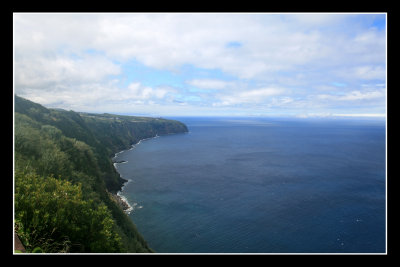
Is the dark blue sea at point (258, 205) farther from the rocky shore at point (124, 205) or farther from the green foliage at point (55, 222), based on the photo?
the green foliage at point (55, 222)

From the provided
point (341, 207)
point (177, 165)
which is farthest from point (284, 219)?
point (177, 165)

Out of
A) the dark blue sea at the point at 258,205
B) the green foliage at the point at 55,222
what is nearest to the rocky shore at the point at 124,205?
the dark blue sea at the point at 258,205

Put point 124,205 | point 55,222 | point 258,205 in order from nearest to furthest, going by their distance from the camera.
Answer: point 55,222 < point 124,205 < point 258,205

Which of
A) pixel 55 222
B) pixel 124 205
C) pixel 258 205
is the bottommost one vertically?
pixel 258 205

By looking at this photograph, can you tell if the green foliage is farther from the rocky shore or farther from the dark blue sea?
the rocky shore

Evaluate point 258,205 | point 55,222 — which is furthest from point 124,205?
point 55,222

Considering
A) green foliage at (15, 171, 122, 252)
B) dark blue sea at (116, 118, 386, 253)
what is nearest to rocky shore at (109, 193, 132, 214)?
dark blue sea at (116, 118, 386, 253)

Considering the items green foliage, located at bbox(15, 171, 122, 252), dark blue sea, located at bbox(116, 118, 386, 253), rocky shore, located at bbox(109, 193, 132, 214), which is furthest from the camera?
rocky shore, located at bbox(109, 193, 132, 214)

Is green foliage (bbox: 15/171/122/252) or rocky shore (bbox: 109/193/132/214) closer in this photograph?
green foliage (bbox: 15/171/122/252)

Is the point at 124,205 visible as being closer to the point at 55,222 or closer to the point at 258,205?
the point at 258,205
